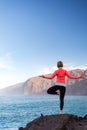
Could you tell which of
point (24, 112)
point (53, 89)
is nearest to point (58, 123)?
point (53, 89)

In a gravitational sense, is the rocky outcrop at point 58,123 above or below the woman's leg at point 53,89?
below

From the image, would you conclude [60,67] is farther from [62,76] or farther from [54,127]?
[54,127]

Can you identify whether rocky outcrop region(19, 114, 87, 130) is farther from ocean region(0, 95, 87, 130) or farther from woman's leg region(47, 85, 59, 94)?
ocean region(0, 95, 87, 130)

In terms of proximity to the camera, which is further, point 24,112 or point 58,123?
point 24,112

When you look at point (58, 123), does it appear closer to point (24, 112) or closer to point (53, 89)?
point (53, 89)

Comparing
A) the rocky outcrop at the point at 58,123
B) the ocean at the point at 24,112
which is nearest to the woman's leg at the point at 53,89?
→ the rocky outcrop at the point at 58,123

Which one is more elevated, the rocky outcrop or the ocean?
the ocean

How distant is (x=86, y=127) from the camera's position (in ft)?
35.4

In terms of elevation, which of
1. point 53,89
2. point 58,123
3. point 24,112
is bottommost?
point 58,123

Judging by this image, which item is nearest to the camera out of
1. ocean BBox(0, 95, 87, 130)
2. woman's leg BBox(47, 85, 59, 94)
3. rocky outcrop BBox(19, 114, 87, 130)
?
rocky outcrop BBox(19, 114, 87, 130)

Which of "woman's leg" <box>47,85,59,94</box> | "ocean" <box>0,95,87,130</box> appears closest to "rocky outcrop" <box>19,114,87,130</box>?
"woman's leg" <box>47,85,59,94</box>

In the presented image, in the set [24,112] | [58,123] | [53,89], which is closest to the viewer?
[58,123]

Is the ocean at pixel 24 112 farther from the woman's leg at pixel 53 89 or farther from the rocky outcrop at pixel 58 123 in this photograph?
the rocky outcrop at pixel 58 123

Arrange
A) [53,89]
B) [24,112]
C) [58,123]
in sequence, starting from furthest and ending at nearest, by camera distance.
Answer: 1. [24,112]
2. [53,89]
3. [58,123]
